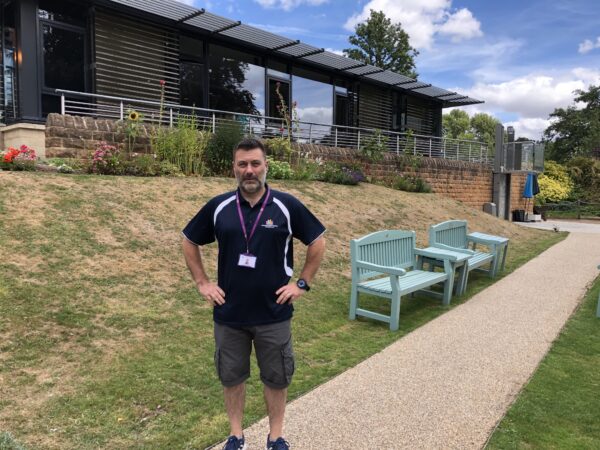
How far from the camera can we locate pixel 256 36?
52.0 feet

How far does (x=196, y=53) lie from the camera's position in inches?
620

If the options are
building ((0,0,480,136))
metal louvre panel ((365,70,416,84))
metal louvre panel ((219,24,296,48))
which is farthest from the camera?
metal louvre panel ((365,70,416,84))

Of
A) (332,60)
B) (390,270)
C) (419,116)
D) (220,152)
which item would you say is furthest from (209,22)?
(419,116)

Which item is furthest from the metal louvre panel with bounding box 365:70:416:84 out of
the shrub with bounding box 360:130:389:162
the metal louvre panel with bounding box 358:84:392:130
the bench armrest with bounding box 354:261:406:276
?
the bench armrest with bounding box 354:261:406:276

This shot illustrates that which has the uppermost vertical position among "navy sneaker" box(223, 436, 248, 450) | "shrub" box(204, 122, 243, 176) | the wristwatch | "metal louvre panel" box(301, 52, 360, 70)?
"metal louvre panel" box(301, 52, 360, 70)

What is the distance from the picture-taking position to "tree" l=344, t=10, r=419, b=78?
118 ft

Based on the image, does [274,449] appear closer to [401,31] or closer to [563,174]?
[563,174]

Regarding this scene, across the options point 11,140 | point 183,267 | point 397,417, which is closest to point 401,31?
point 11,140

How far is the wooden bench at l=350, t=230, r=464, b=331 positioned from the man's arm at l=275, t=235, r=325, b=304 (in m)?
2.63

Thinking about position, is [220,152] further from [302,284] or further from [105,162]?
[302,284]

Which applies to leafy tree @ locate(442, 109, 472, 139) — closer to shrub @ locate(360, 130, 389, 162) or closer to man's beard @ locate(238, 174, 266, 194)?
shrub @ locate(360, 130, 389, 162)

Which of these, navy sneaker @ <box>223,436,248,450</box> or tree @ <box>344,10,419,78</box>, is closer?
navy sneaker @ <box>223,436,248,450</box>

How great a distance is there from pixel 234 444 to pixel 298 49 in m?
16.3

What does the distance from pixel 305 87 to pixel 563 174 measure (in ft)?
62.4
